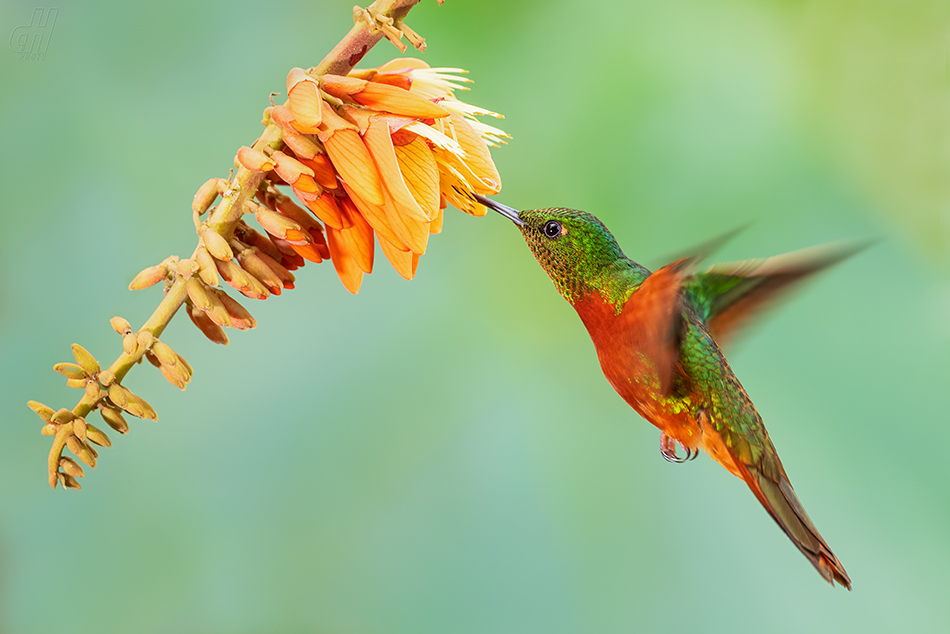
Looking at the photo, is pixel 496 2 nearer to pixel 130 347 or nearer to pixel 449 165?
pixel 449 165

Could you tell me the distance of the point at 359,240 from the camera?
450 millimetres

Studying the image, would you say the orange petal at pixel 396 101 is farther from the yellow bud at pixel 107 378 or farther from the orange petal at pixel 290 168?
the yellow bud at pixel 107 378

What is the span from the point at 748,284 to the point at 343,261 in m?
0.29

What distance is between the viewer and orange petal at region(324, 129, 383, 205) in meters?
0.39

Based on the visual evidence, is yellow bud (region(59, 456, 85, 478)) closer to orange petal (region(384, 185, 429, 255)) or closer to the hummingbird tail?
orange petal (region(384, 185, 429, 255))

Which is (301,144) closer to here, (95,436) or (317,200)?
(317,200)

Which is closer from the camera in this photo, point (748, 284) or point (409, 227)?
point (409, 227)

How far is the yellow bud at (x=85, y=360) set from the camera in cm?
44

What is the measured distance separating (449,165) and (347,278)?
10 cm

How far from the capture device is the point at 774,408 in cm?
88

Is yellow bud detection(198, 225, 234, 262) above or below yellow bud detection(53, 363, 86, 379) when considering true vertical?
above

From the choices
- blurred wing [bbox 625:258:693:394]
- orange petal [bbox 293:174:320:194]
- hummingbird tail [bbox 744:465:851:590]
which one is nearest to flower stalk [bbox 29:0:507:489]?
orange petal [bbox 293:174:320:194]

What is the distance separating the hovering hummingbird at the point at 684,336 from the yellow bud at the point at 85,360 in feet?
0.91

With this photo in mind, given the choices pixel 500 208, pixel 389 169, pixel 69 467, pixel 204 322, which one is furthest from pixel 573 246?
pixel 69 467
